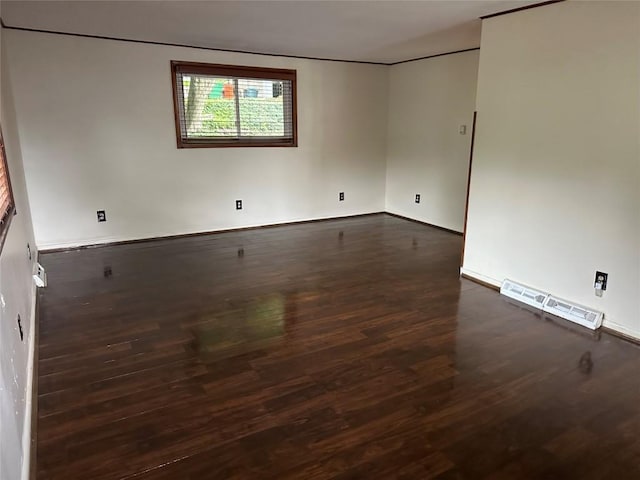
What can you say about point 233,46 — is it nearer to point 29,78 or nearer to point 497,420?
point 29,78

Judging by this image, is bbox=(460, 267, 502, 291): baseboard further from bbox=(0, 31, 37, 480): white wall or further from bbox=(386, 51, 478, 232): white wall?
bbox=(0, 31, 37, 480): white wall

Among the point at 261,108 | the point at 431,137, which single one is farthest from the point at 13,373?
the point at 431,137

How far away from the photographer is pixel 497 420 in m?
2.04

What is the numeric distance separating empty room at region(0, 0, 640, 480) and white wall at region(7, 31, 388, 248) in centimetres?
2

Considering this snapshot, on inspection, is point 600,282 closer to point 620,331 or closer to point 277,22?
point 620,331

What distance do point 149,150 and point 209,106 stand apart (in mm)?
866

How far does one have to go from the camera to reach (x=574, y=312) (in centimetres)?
309

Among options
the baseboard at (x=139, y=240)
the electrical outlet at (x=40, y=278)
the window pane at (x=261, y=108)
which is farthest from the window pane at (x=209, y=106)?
the electrical outlet at (x=40, y=278)

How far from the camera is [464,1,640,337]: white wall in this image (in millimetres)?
2746

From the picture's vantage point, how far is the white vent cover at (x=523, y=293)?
10.9 feet

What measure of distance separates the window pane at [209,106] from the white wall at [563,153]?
289 centimetres

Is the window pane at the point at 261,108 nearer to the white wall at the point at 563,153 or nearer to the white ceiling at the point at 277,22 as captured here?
the white ceiling at the point at 277,22

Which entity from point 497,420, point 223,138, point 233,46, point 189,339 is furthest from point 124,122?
point 497,420

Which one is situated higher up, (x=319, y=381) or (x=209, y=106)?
(x=209, y=106)
